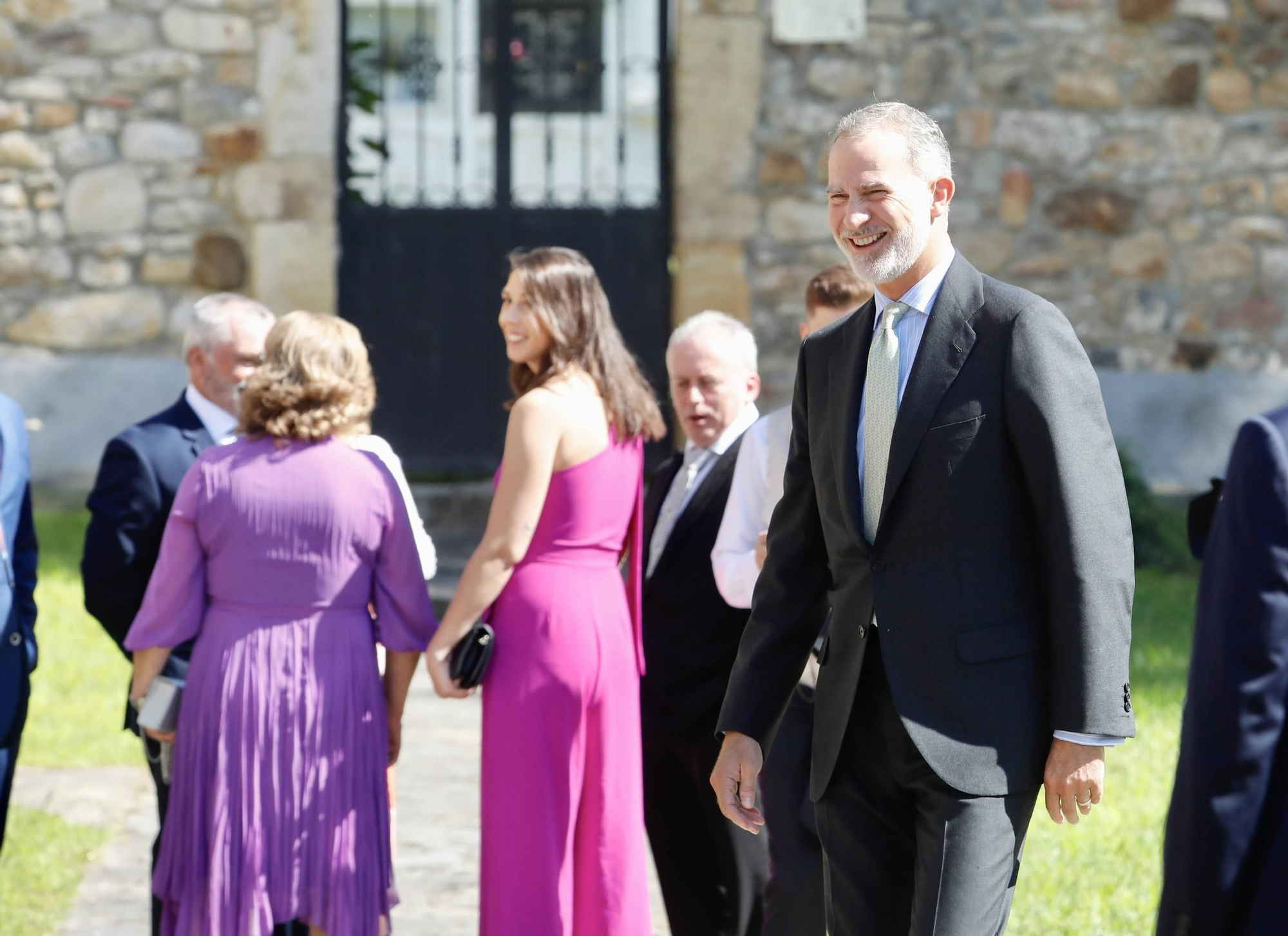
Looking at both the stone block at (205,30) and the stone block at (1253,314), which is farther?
the stone block at (1253,314)

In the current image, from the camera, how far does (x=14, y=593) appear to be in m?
3.45

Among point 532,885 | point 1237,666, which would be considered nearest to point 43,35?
point 532,885

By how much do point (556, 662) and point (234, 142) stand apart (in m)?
5.69

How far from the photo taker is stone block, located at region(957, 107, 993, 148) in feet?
27.6

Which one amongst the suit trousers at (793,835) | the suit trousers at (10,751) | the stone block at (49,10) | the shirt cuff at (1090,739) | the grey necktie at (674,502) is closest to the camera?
the shirt cuff at (1090,739)

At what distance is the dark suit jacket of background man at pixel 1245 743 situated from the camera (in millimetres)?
1781

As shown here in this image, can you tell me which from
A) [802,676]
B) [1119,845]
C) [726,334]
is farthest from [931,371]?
[1119,845]

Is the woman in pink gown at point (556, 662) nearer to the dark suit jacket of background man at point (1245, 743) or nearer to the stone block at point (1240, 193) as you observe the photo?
the dark suit jacket of background man at point (1245, 743)

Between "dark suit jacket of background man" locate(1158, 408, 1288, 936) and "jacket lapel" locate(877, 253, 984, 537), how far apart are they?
0.65m

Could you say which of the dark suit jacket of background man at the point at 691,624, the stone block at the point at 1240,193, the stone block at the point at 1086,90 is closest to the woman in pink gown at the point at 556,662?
the dark suit jacket of background man at the point at 691,624

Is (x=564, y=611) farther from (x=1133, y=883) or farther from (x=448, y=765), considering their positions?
(x=448, y=765)

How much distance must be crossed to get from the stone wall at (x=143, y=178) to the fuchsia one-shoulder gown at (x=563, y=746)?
5.23m

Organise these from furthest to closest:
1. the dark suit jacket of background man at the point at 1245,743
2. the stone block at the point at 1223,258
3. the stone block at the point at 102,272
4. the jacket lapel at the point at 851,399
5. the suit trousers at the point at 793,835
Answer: the stone block at the point at 1223,258 → the stone block at the point at 102,272 → the suit trousers at the point at 793,835 → the jacket lapel at the point at 851,399 → the dark suit jacket of background man at the point at 1245,743

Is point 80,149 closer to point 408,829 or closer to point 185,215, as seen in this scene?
point 185,215
